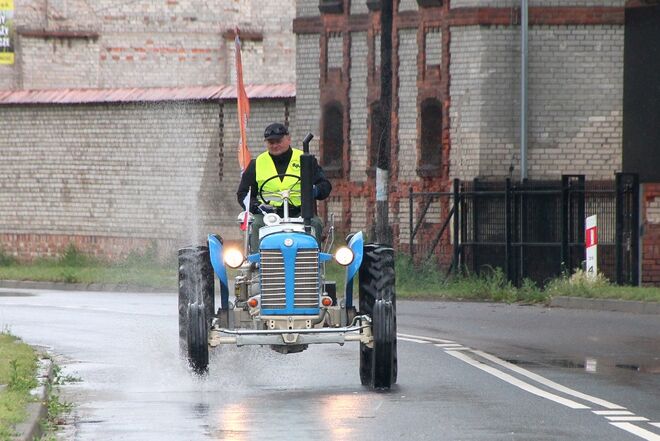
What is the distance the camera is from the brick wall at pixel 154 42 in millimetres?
48844

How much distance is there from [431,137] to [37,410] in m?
21.6

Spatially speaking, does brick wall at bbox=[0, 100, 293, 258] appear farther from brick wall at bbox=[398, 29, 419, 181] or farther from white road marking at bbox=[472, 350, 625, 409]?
white road marking at bbox=[472, 350, 625, 409]

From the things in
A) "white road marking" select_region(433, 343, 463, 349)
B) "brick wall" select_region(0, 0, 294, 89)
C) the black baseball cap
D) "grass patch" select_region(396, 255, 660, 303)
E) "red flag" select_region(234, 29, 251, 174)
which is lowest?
"white road marking" select_region(433, 343, 463, 349)

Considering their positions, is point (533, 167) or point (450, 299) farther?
point (533, 167)

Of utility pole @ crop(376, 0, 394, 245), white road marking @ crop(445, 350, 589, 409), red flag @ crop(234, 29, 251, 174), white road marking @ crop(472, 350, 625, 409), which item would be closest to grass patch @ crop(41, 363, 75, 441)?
white road marking @ crop(445, 350, 589, 409)

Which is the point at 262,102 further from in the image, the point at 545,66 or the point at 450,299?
the point at 450,299

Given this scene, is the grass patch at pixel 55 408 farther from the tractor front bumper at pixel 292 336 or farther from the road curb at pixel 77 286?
the road curb at pixel 77 286

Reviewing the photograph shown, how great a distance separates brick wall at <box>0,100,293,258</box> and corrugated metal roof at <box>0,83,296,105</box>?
0.62 feet

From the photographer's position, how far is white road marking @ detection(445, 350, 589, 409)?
13.5 metres

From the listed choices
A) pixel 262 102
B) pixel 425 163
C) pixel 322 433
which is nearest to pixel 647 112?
pixel 425 163

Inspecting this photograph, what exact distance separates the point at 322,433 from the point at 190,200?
26.4 meters

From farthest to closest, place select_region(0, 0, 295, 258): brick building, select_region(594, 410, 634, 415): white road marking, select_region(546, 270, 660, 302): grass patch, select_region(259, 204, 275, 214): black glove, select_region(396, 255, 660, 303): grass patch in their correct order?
select_region(0, 0, 295, 258): brick building → select_region(396, 255, 660, 303): grass patch → select_region(546, 270, 660, 302): grass patch → select_region(259, 204, 275, 214): black glove → select_region(594, 410, 634, 415): white road marking

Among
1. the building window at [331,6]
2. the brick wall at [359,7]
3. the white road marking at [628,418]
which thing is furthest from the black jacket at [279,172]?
the building window at [331,6]

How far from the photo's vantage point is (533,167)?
32.1 m
